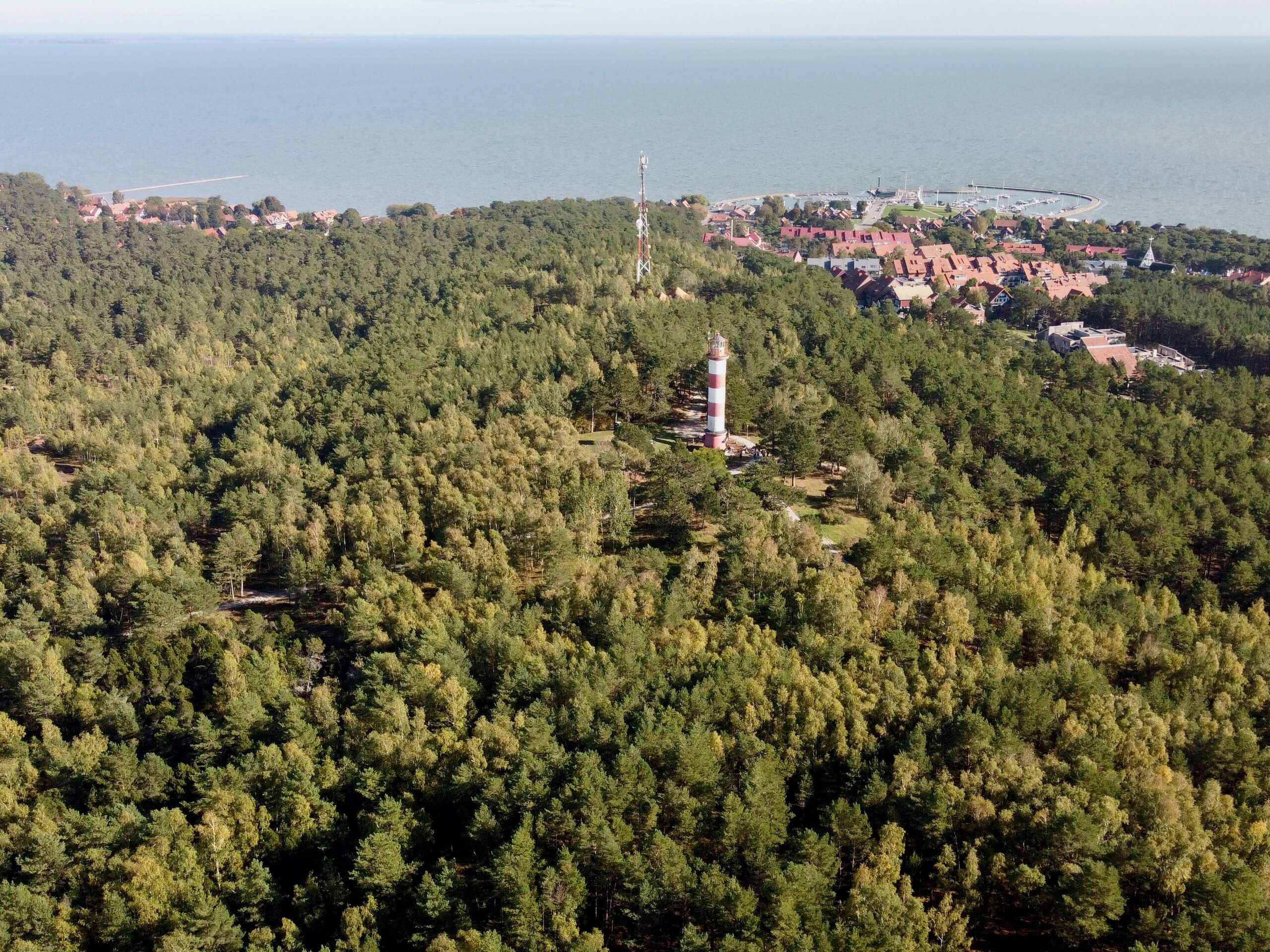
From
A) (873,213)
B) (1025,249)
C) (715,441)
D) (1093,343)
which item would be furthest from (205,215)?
(1093,343)

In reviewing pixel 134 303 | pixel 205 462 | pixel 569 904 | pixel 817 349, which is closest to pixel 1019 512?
pixel 817 349

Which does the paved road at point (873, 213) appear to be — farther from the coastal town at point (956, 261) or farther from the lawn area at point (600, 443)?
the lawn area at point (600, 443)

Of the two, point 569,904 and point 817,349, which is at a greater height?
point 817,349

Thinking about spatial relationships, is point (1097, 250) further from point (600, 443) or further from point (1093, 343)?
point (600, 443)

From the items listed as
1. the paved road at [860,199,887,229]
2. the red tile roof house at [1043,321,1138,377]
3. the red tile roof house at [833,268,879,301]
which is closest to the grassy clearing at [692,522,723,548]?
the red tile roof house at [1043,321,1138,377]

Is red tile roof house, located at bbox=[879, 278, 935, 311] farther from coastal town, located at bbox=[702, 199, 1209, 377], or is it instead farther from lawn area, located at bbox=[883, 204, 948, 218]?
lawn area, located at bbox=[883, 204, 948, 218]

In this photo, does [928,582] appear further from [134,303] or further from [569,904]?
[134,303]
